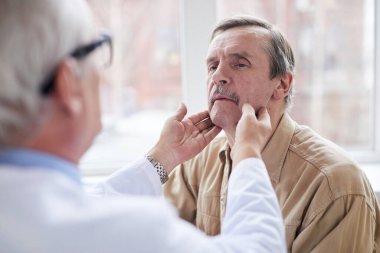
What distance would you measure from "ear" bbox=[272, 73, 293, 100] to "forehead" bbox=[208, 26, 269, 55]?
121 mm

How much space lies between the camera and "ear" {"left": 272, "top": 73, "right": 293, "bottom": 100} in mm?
1368

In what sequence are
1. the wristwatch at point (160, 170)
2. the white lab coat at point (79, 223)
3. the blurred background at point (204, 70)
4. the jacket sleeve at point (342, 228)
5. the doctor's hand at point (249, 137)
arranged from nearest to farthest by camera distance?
the white lab coat at point (79, 223)
the doctor's hand at point (249, 137)
the jacket sleeve at point (342, 228)
the wristwatch at point (160, 170)
the blurred background at point (204, 70)

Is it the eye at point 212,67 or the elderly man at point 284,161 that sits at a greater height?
the eye at point 212,67

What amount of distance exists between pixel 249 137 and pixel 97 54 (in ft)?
1.34

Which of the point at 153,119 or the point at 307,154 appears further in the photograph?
the point at 153,119

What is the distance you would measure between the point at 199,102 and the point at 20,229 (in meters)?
1.35

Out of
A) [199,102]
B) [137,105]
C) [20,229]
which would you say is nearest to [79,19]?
[20,229]

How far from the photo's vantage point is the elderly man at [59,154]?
651mm

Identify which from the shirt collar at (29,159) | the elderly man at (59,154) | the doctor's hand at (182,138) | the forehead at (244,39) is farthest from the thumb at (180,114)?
the shirt collar at (29,159)

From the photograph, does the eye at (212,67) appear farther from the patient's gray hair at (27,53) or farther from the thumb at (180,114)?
the patient's gray hair at (27,53)

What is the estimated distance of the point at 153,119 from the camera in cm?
215

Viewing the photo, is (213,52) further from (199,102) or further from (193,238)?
(193,238)

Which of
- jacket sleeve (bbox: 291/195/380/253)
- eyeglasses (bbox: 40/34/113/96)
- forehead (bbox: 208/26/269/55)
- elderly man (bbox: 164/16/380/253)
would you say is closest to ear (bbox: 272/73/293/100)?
elderly man (bbox: 164/16/380/253)

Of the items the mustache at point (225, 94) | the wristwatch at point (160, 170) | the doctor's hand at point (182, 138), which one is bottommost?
the wristwatch at point (160, 170)
